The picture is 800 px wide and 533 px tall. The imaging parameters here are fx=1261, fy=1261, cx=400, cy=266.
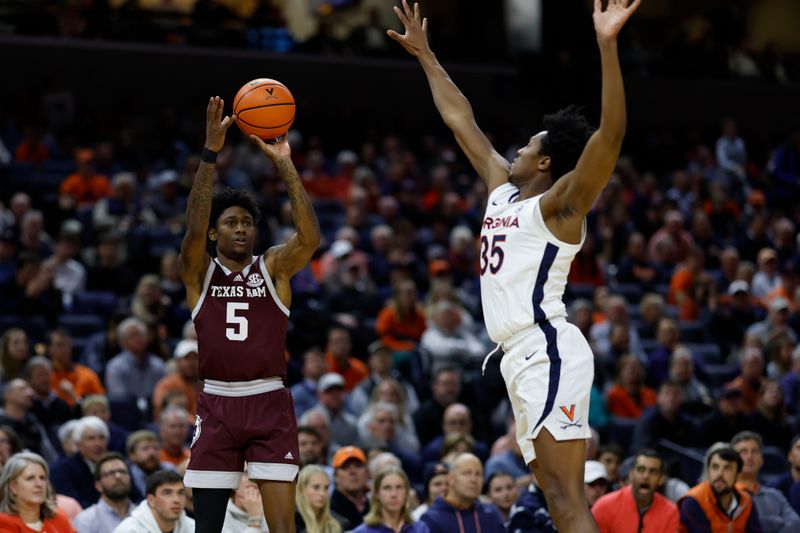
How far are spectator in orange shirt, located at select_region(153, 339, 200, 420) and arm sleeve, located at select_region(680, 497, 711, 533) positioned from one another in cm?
432

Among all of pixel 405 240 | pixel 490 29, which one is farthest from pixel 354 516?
pixel 490 29

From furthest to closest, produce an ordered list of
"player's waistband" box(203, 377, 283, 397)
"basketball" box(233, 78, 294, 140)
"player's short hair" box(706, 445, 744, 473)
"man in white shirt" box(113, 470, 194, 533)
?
"player's short hair" box(706, 445, 744, 473) < "man in white shirt" box(113, 470, 194, 533) < "basketball" box(233, 78, 294, 140) < "player's waistband" box(203, 377, 283, 397)

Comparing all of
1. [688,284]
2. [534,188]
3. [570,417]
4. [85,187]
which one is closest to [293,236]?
[534,188]

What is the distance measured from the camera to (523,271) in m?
5.67

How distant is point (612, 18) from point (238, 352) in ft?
7.75

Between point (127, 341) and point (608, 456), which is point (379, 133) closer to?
point (127, 341)

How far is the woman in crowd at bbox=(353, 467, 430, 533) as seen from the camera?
8.51m

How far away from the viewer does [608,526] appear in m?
8.55

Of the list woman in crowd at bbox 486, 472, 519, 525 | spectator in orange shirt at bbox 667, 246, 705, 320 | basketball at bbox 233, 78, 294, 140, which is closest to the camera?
basketball at bbox 233, 78, 294, 140

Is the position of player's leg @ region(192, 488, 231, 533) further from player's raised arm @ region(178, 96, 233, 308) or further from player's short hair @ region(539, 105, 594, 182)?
player's short hair @ region(539, 105, 594, 182)

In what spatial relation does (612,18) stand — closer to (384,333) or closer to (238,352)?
(238,352)

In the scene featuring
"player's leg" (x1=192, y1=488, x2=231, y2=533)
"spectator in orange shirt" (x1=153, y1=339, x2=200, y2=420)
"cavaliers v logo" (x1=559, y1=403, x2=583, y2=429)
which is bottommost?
"player's leg" (x1=192, y1=488, x2=231, y2=533)

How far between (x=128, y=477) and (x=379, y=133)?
12.5 metres

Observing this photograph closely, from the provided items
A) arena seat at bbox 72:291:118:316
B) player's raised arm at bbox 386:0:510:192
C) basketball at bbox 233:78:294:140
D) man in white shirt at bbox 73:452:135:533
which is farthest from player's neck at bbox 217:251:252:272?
arena seat at bbox 72:291:118:316
